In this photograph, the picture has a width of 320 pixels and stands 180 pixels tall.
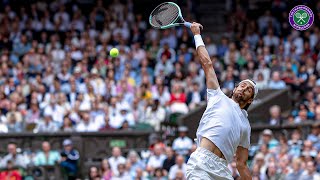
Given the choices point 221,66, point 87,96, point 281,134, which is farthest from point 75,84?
point 281,134

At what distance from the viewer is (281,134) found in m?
19.7

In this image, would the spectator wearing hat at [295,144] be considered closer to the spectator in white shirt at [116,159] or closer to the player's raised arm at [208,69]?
the spectator in white shirt at [116,159]

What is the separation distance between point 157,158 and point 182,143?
0.82m

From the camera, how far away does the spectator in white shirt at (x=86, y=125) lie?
2166 centimetres

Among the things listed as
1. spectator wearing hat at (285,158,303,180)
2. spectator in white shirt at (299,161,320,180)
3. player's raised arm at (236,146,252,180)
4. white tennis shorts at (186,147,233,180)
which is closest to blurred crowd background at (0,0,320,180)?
spectator wearing hat at (285,158,303,180)

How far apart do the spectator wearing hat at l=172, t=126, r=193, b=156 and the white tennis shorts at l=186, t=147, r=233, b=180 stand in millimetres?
10061

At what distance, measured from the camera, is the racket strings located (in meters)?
10.7

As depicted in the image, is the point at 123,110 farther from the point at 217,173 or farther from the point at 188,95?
the point at 217,173

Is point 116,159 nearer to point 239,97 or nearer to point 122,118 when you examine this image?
point 122,118

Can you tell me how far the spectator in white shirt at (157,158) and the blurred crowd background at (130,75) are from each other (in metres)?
0.02

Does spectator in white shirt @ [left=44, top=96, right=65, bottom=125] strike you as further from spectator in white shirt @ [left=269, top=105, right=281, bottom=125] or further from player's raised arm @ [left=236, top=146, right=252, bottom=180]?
player's raised arm @ [left=236, top=146, right=252, bottom=180]

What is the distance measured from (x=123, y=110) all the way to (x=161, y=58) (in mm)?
3057

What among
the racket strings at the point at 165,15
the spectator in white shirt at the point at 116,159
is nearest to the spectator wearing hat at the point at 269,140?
the spectator in white shirt at the point at 116,159

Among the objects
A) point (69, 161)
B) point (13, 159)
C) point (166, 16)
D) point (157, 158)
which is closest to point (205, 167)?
point (166, 16)
